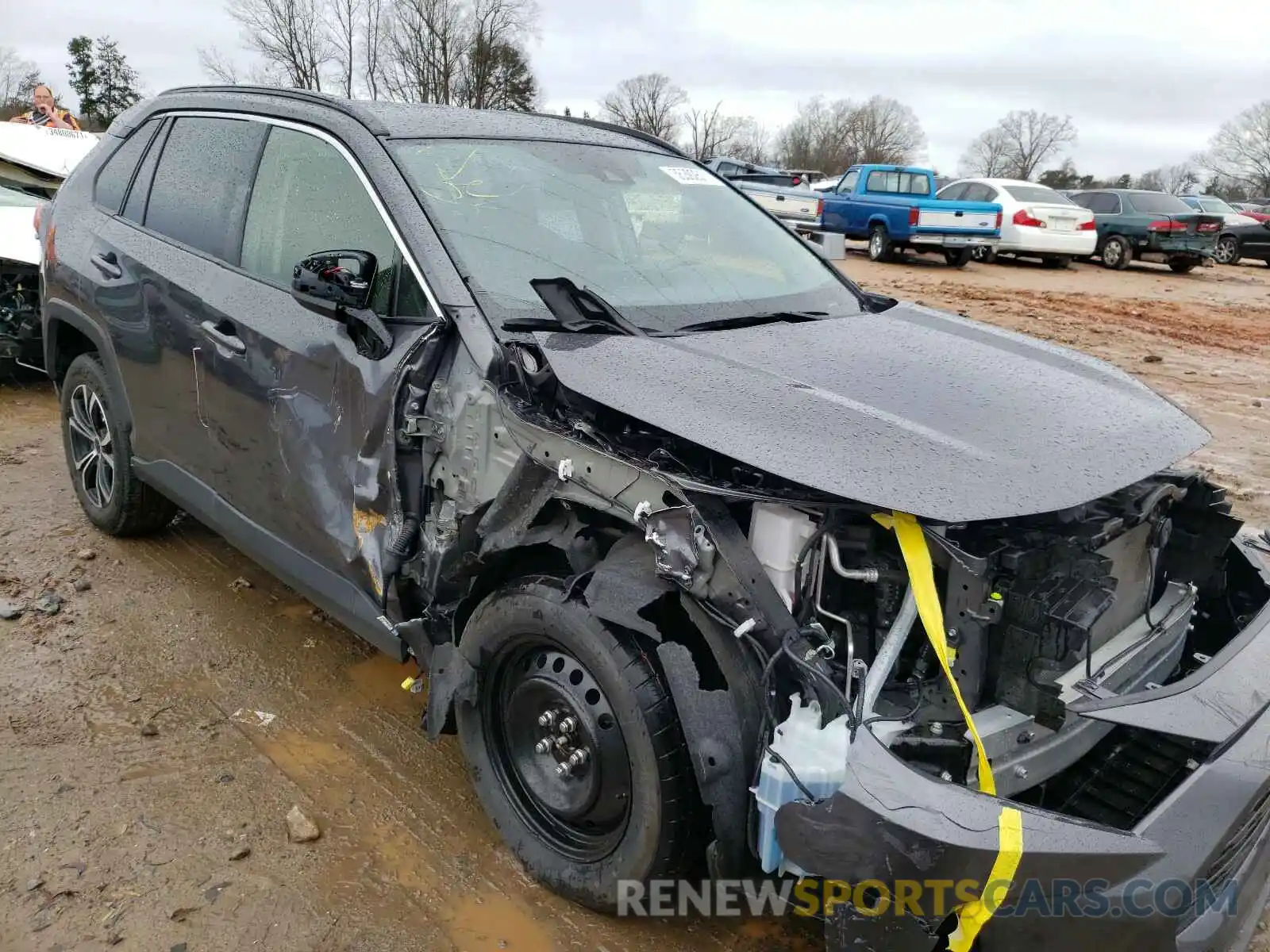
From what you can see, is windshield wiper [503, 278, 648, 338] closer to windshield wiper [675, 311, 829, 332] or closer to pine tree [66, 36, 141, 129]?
windshield wiper [675, 311, 829, 332]

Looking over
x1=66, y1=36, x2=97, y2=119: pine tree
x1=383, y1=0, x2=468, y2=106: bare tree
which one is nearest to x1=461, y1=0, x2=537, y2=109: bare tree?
x1=383, y1=0, x2=468, y2=106: bare tree

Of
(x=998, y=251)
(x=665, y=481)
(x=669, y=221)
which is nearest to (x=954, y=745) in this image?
(x=665, y=481)

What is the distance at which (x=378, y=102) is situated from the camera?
3336mm

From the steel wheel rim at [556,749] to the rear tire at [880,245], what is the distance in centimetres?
1683

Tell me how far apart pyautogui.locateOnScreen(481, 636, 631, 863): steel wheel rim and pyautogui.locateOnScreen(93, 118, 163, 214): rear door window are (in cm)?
290

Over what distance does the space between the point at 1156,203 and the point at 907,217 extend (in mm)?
5786

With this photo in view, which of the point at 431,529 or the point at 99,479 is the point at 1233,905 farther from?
the point at 99,479

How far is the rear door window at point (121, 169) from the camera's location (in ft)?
13.4

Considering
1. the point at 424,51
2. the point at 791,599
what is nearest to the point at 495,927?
the point at 791,599

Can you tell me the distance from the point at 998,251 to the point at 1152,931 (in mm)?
18964

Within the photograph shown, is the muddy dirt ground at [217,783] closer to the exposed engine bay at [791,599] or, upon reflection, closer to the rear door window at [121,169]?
the exposed engine bay at [791,599]

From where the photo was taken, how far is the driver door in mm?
2789

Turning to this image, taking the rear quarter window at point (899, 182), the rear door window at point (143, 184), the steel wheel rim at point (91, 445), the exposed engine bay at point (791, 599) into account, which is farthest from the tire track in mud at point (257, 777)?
the rear quarter window at point (899, 182)

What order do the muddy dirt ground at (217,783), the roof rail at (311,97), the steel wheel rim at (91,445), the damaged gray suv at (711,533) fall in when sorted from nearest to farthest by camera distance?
the damaged gray suv at (711,533) → the muddy dirt ground at (217,783) → the roof rail at (311,97) → the steel wheel rim at (91,445)
